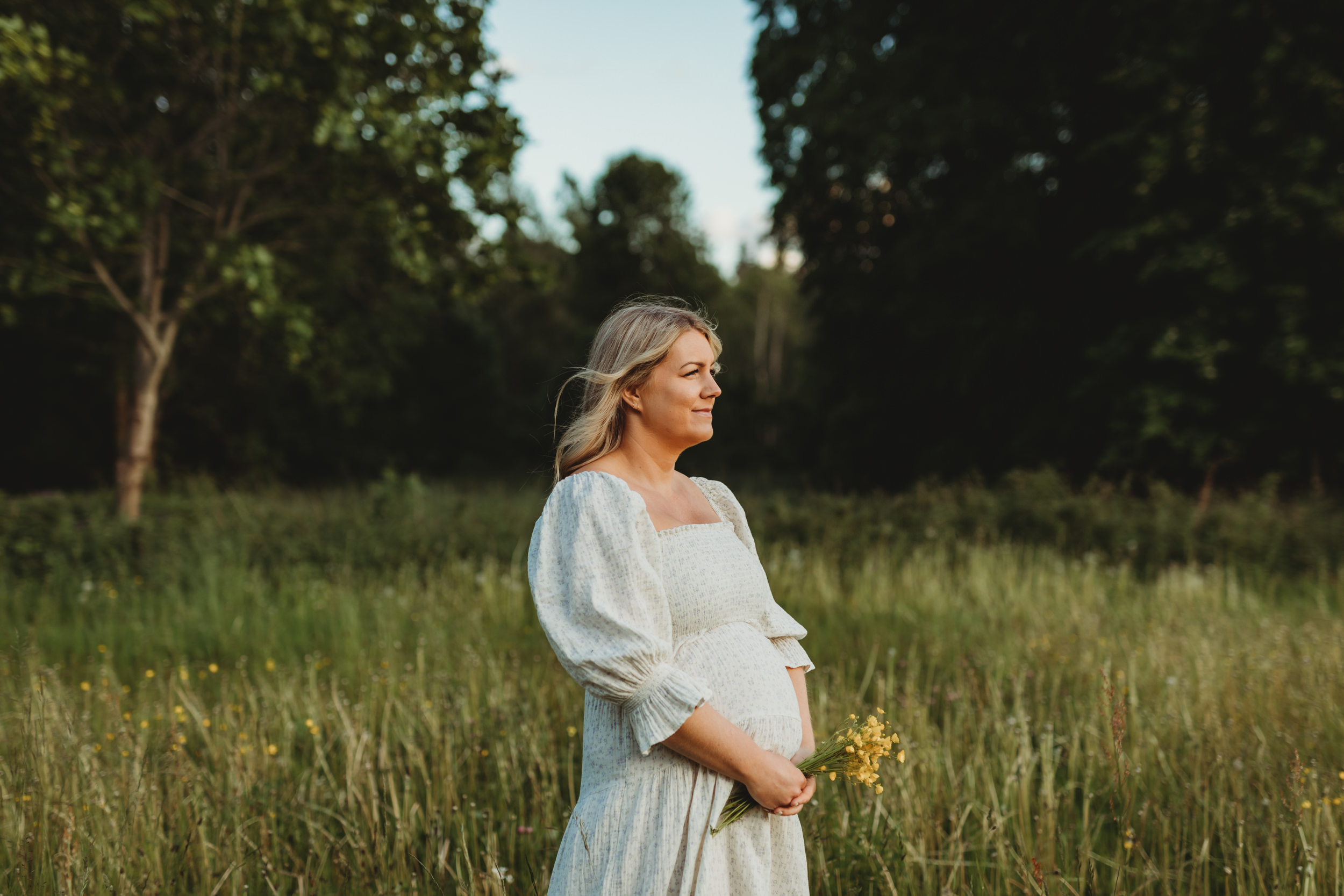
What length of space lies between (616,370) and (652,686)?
71 centimetres

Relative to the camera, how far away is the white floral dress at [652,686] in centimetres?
150

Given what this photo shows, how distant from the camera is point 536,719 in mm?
3625

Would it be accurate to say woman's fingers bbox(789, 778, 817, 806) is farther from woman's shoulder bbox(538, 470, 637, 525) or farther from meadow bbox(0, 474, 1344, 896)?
meadow bbox(0, 474, 1344, 896)

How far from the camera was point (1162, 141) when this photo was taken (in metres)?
10.7

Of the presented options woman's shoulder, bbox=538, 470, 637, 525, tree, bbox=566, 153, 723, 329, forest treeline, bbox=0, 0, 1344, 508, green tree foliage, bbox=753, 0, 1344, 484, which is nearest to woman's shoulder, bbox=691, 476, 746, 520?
woman's shoulder, bbox=538, 470, 637, 525

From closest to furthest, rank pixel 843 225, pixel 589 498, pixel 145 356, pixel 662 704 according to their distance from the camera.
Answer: pixel 662 704
pixel 589 498
pixel 145 356
pixel 843 225

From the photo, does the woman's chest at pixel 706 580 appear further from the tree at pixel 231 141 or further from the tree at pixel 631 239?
the tree at pixel 631 239

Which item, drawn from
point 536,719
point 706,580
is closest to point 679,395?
point 706,580

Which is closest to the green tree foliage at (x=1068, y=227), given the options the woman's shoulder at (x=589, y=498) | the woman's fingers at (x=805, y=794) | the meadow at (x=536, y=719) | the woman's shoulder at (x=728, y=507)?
the meadow at (x=536, y=719)

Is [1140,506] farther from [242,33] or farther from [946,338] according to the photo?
[242,33]

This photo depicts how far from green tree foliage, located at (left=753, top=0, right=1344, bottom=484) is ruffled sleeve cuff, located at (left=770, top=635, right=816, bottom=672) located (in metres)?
10.8

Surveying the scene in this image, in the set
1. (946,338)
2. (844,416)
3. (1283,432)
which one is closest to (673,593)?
(1283,432)

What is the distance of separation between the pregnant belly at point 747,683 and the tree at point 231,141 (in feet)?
24.1

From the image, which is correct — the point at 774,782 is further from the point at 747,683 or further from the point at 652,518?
the point at 652,518
